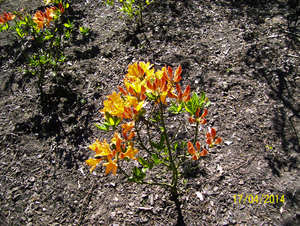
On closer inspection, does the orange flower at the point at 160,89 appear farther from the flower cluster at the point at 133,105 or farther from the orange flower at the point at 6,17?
the orange flower at the point at 6,17

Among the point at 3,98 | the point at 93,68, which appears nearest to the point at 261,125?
the point at 93,68

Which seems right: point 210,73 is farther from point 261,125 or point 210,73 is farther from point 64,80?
point 64,80

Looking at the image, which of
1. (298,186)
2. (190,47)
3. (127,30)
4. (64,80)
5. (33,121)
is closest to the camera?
(298,186)

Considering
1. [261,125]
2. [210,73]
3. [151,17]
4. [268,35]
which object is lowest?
[261,125]

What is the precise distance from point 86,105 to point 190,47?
181cm

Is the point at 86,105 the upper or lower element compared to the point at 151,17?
lower

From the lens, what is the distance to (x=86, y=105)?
2832 millimetres

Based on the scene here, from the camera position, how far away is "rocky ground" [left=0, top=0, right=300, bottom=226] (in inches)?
75.0

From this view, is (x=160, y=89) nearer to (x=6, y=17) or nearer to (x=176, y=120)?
(x=176, y=120)
